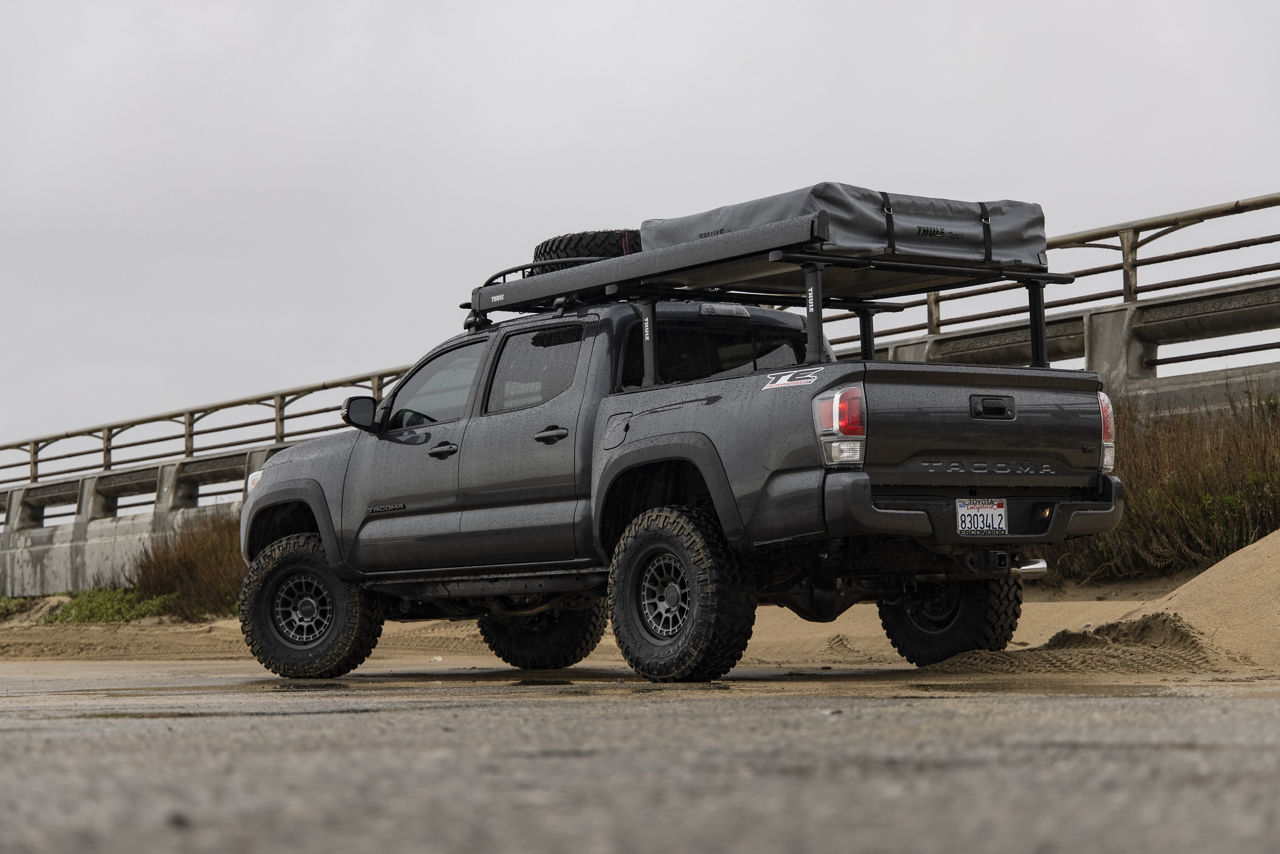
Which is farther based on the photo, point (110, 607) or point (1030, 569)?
point (110, 607)

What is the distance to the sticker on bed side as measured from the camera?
7.62m

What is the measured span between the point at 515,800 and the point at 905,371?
4.75 meters

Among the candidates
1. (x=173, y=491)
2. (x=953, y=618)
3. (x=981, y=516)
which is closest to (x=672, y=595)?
(x=981, y=516)

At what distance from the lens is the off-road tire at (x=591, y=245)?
9.69 metres

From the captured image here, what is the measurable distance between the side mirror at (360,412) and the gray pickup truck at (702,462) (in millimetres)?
41

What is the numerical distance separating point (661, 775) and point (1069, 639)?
651 cm

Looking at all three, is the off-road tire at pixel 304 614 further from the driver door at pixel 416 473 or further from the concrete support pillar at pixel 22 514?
the concrete support pillar at pixel 22 514

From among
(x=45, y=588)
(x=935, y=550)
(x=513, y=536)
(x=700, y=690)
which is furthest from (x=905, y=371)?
(x=45, y=588)

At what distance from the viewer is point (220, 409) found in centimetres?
2872

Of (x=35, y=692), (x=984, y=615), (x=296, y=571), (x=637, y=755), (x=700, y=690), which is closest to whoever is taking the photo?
(x=637, y=755)

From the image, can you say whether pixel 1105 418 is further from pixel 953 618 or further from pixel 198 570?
pixel 198 570

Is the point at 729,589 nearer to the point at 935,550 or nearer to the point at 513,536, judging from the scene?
the point at 935,550

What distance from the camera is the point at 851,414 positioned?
7488 millimetres

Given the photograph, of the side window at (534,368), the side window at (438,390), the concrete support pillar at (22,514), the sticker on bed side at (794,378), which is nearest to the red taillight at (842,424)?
the sticker on bed side at (794,378)
